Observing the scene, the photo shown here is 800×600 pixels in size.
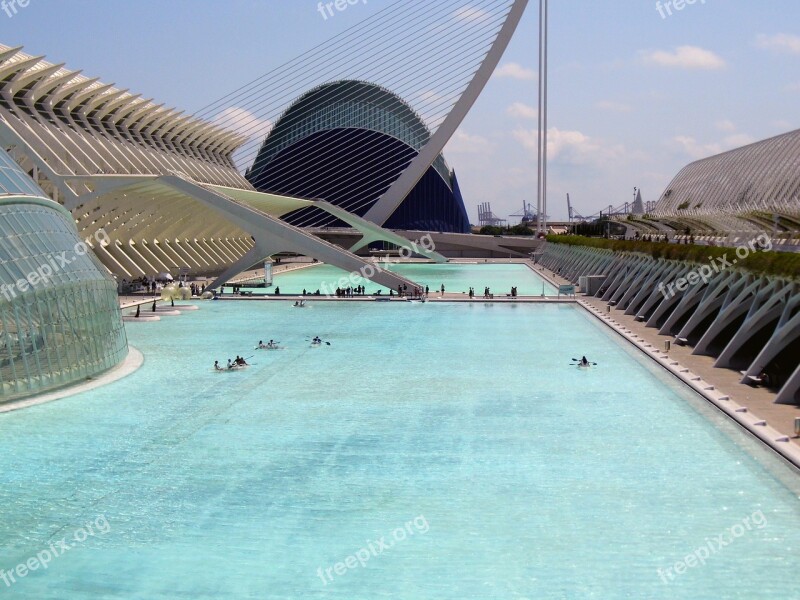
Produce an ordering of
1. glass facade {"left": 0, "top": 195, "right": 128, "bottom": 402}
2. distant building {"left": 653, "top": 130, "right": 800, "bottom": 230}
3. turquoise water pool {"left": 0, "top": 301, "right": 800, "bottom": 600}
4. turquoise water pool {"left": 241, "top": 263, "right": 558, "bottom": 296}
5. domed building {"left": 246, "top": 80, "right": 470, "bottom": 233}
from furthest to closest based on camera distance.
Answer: domed building {"left": 246, "top": 80, "right": 470, "bottom": 233}
distant building {"left": 653, "top": 130, "right": 800, "bottom": 230}
turquoise water pool {"left": 241, "top": 263, "right": 558, "bottom": 296}
glass facade {"left": 0, "top": 195, "right": 128, "bottom": 402}
turquoise water pool {"left": 0, "top": 301, "right": 800, "bottom": 600}

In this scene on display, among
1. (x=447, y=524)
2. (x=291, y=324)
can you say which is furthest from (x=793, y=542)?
(x=291, y=324)

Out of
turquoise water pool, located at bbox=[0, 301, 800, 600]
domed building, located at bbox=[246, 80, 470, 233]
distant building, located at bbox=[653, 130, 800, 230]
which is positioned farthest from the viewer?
domed building, located at bbox=[246, 80, 470, 233]

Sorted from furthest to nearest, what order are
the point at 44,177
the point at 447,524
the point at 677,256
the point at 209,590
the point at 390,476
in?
the point at 44,177 < the point at 677,256 < the point at 390,476 < the point at 447,524 < the point at 209,590

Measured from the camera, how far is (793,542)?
37.4ft

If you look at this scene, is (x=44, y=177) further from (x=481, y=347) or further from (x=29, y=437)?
(x=29, y=437)

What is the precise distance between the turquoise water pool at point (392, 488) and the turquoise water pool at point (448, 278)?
90.0ft

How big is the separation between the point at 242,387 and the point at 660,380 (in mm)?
9319

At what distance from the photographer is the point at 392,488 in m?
13.7

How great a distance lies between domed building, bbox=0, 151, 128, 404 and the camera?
19.0 m

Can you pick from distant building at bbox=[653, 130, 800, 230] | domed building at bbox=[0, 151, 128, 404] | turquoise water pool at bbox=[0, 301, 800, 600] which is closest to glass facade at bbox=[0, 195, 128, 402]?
domed building at bbox=[0, 151, 128, 404]

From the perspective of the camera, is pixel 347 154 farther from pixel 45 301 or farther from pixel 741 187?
pixel 45 301

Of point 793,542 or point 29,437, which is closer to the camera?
point 793,542

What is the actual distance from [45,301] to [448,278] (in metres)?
43.6

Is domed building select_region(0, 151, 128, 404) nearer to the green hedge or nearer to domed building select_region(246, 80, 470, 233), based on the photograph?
the green hedge
